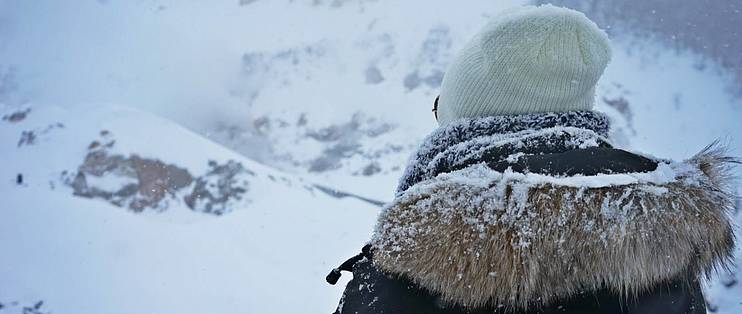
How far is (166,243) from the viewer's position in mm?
6707

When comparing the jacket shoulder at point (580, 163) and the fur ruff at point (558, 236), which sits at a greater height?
the jacket shoulder at point (580, 163)

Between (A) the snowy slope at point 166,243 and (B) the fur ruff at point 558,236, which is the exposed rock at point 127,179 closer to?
(A) the snowy slope at point 166,243

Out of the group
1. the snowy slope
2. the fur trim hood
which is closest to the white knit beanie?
the fur trim hood

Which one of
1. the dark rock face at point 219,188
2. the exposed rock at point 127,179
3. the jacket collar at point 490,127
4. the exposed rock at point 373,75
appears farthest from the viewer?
the exposed rock at point 373,75

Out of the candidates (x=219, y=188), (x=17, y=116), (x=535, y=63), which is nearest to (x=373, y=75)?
(x=219, y=188)

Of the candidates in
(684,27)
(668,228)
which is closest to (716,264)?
(668,228)

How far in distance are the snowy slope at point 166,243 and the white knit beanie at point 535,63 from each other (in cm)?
496

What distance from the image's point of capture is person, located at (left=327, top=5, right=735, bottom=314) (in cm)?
76

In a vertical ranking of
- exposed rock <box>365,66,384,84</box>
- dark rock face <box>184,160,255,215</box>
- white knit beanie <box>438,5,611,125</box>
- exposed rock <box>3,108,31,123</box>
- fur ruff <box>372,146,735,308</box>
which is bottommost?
fur ruff <box>372,146,735,308</box>

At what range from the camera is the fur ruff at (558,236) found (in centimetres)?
75

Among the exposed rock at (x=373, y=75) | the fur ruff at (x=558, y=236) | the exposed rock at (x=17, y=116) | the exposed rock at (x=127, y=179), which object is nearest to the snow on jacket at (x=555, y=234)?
the fur ruff at (x=558, y=236)

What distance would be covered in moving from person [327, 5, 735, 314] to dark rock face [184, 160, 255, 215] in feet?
25.4

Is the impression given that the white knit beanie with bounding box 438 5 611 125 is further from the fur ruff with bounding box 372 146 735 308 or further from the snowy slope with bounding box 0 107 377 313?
the snowy slope with bounding box 0 107 377 313

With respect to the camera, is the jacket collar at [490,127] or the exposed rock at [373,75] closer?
the jacket collar at [490,127]
